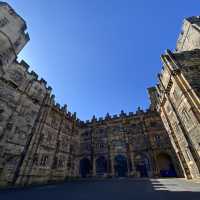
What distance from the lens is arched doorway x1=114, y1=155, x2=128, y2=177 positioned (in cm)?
2713

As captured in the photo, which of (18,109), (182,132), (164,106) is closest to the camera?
(182,132)

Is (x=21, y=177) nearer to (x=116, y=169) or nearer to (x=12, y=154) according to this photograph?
(x=12, y=154)

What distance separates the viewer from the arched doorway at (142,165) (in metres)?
25.9

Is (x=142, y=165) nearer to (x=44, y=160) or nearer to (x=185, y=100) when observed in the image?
(x=185, y=100)

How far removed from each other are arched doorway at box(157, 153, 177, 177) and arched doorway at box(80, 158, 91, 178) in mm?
14931

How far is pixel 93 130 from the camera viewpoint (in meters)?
33.5

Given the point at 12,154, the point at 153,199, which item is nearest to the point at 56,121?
the point at 12,154

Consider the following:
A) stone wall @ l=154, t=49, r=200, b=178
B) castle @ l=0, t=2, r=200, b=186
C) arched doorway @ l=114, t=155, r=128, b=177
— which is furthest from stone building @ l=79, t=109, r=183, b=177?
stone wall @ l=154, t=49, r=200, b=178

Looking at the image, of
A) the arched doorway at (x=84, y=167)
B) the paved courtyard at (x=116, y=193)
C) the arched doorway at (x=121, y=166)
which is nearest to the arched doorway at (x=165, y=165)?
the arched doorway at (x=121, y=166)

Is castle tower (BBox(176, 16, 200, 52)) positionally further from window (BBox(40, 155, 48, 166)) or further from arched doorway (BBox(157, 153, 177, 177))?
window (BBox(40, 155, 48, 166))

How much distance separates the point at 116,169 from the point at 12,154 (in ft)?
62.6

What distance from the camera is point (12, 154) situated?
18.8 metres

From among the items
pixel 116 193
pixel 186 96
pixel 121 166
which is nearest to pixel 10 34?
pixel 116 193

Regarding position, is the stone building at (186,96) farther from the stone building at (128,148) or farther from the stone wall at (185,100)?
the stone building at (128,148)
